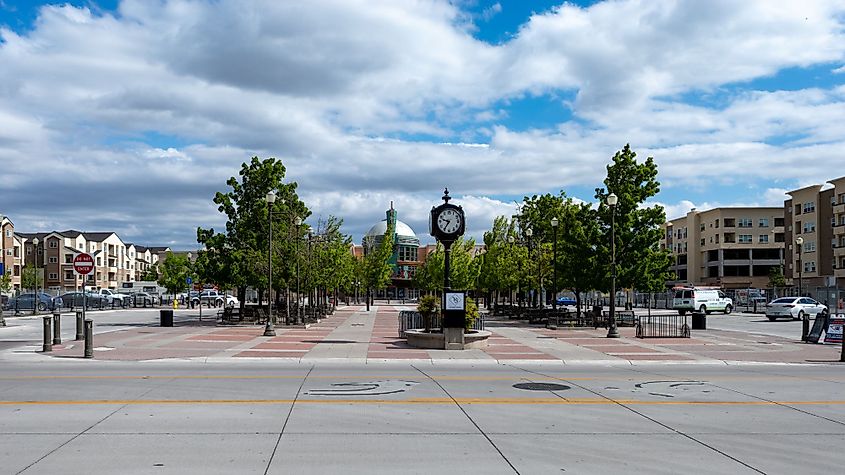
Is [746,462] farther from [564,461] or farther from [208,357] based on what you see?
[208,357]

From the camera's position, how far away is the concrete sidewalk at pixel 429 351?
21.0 metres

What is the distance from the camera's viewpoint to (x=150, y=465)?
26.0ft

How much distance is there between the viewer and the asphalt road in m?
8.20

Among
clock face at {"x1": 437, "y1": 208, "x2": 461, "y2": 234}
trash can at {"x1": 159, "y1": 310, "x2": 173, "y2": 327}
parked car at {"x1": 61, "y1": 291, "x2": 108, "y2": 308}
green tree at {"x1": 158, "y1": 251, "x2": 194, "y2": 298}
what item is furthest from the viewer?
green tree at {"x1": 158, "y1": 251, "x2": 194, "y2": 298}

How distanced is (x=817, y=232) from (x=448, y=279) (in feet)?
262

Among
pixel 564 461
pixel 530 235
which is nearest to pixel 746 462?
pixel 564 461

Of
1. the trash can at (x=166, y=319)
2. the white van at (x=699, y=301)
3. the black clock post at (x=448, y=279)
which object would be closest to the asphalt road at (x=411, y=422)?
the black clock post at (x=448, y=279)

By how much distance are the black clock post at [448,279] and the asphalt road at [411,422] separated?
6.09m

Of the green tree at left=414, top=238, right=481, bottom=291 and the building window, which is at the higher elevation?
the building window

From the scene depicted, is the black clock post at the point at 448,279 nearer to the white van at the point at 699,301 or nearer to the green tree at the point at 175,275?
the white van at the point at 699,301

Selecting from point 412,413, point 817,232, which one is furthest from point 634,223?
point 817,232

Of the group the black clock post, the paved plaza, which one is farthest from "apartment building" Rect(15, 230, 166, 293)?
the paved plaza

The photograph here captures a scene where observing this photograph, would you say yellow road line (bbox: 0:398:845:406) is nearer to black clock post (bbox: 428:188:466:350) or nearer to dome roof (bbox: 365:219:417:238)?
→ black clock post (bbox: 428:188:466:350)

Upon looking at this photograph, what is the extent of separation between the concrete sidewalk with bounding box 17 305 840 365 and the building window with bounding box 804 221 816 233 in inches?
2563
